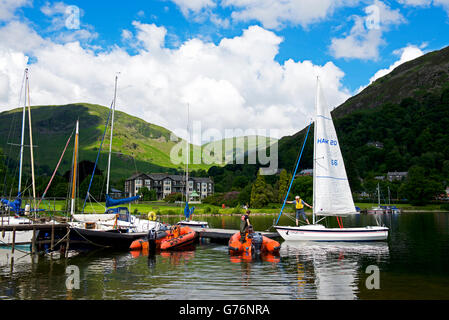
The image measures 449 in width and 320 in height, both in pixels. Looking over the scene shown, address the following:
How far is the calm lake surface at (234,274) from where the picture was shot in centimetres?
1602

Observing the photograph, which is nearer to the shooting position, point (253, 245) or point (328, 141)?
point (253, 245)

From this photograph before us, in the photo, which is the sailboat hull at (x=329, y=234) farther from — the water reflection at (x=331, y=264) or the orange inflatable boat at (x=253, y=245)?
the orange inflatable boat at (x=253, y=245)

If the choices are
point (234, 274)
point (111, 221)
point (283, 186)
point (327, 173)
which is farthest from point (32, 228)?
point (283, 186)

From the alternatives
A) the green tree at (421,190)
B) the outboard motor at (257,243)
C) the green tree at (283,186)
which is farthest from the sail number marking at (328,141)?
the green tree at (421,190)

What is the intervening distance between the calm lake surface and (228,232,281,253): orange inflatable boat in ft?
3.69

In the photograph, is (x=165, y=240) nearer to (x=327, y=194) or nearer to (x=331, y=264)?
(x=331, y=264)

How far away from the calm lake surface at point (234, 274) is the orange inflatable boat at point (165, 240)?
1314mm

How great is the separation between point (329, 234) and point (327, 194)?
Result: 3.90 meters

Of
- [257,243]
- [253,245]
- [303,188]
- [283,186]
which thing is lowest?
[253,245]

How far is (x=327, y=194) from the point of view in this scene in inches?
1350

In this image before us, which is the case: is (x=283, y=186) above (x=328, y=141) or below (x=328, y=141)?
below

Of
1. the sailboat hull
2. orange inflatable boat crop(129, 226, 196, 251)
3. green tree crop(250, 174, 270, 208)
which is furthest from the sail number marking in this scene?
green tree crop(250, 174, 270, 208)

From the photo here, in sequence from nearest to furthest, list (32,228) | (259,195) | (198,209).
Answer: (32,228) < (198,209) < (259,195)
